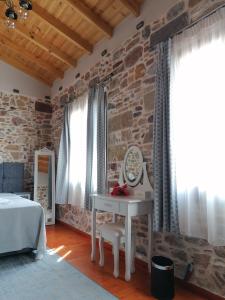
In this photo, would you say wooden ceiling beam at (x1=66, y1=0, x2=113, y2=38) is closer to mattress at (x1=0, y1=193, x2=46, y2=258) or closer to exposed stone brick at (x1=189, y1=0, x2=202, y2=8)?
exposed stone brick at (x1=189, y1=0, x2=202, y2=8)

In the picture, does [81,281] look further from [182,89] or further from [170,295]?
[182,89]

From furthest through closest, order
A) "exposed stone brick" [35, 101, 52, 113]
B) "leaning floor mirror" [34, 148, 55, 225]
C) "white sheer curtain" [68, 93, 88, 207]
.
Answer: "exposed stone brick" [35, 101, 52, 113]
"leaning floor mirror" [34, 148, 55, 225]
"white sheer curtain" [68, 93, 88, 207]

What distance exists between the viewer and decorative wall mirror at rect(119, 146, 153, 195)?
10.5 feet

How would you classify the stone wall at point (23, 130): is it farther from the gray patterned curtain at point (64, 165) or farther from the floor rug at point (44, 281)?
the floor rug at point (44, 281)

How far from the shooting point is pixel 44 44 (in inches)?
184

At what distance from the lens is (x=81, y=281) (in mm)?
2744

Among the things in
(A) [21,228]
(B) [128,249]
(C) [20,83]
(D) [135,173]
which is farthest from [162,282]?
(C) [20,83]

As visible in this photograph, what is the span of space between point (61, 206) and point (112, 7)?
156 inches

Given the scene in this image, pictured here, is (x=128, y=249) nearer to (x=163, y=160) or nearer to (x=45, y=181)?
(x=163, y=160)

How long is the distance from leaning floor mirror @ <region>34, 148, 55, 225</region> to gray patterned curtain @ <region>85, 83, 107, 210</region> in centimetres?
167

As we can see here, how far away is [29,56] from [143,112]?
320cm

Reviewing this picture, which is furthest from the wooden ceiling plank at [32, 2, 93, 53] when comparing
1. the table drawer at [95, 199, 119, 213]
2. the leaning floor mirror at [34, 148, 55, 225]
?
the table drawer at [95, 199, 119, 213]

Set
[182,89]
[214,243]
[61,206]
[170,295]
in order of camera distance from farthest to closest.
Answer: [61,206]
[182,89]
[170,295]
[214,243]

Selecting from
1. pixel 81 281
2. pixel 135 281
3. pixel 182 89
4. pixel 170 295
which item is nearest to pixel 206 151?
pixel 182 89
